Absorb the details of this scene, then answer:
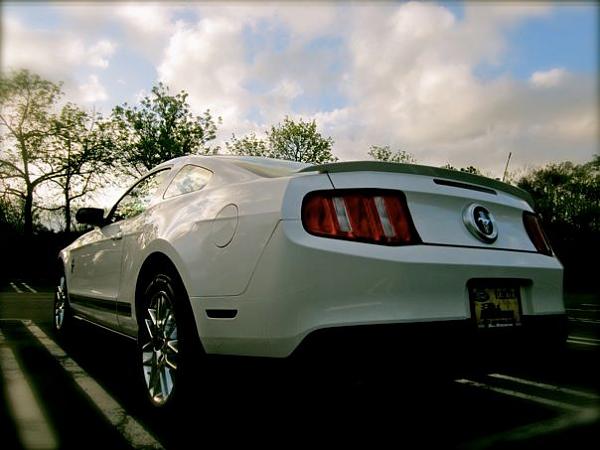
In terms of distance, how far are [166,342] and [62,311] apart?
11.0 ft

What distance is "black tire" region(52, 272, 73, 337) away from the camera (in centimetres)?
553

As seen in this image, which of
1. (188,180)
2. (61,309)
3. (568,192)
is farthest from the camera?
(568,192)

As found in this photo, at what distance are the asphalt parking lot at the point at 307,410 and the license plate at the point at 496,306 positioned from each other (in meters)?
0.22

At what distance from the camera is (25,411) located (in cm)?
285

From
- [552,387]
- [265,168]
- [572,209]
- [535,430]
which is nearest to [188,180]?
[265,168]

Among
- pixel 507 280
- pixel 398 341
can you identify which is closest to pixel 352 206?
pixel 398 341

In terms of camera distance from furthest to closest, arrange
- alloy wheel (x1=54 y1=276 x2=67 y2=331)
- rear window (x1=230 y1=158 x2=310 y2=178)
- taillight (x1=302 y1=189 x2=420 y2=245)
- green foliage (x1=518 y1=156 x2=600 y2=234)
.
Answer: green foliage (x1=518 y1=156 x2=600 y2=234)
alloy wheel (x1=54 y1=276 x2=67 y2=331)
rear window (x1=230 y1=158 x2=310 y2=178)
taillight (x1=302 y1=189 x2=420 y2=245)

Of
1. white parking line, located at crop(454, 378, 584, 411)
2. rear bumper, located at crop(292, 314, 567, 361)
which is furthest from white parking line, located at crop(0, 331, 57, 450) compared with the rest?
white parking line, located at crop(454, 378, 584, 411)

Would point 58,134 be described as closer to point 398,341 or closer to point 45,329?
point 45,329

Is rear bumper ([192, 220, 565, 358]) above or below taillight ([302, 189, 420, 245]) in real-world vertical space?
below

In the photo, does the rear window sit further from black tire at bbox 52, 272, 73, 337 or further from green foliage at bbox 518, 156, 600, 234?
green foliage at bbox 518, 156, 600, 234

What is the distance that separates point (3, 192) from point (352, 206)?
35.1m

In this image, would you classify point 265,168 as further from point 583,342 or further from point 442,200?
point 583,342

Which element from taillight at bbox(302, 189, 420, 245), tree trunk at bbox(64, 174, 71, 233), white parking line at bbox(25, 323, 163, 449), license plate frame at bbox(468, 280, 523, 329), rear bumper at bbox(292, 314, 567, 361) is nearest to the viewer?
rear bumper at bbox(292, 314, 567, 361)
